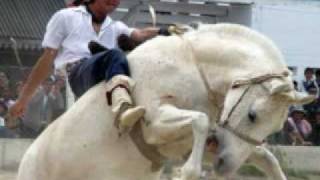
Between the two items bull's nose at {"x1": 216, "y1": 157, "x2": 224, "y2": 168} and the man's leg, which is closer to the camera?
bull's nose at {"x1": 216, "y1": 157, "x2": 224, "y2": 168}

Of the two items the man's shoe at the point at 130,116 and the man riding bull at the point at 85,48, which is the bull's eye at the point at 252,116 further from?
the man riding bull at the point at 85,48

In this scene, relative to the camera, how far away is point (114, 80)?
7082 mm

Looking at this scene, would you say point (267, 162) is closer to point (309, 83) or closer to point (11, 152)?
point (11, 152)

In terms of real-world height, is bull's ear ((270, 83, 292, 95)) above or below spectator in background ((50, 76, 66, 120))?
above

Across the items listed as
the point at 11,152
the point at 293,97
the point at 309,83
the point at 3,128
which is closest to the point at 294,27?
the point at 309,83

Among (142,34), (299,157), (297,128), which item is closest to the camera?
(142,34)

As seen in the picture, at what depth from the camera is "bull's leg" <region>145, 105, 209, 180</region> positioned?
6402 mm

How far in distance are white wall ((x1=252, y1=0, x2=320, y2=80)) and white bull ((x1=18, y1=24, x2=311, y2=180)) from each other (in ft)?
63.7

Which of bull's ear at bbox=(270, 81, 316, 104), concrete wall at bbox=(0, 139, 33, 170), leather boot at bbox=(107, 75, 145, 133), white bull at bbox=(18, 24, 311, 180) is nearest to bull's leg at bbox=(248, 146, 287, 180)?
white bull at bbox=(18, 24, 311, 180)

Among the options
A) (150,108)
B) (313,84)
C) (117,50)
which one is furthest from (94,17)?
(313,84)

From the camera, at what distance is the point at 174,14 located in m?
25.0

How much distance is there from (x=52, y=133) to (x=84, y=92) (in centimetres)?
41

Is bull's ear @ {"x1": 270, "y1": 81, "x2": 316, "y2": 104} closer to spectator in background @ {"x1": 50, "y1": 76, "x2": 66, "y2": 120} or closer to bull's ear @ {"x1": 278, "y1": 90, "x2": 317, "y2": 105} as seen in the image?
bull's ear @ {"x1": 278, "y1": 90, "x2": 317, "y2": 105}

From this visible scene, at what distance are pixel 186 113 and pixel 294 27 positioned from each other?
20.9 meters
